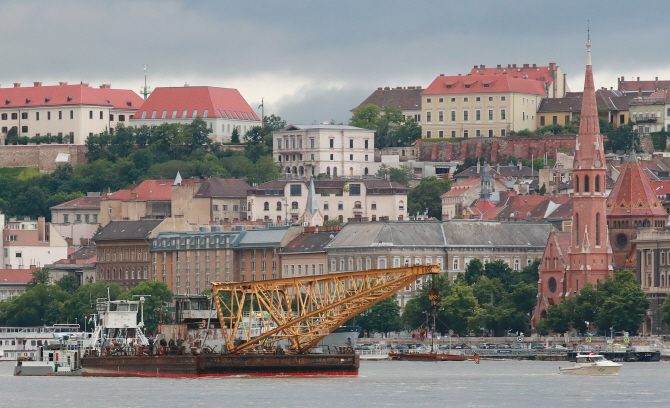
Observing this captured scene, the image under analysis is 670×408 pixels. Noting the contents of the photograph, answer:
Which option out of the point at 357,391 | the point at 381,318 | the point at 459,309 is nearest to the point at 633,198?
the point at 459,309

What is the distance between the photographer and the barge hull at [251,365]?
4660 inches

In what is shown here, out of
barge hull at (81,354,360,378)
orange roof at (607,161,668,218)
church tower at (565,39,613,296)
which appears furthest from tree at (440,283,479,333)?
barge hull at (81,354,360,378)

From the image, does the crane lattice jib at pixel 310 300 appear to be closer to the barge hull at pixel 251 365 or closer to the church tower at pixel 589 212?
the barge hull at pixel 251 365

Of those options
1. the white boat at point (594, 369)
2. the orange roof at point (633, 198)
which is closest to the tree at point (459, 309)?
the orange roof at point (633, 198)

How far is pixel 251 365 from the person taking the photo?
119 metres

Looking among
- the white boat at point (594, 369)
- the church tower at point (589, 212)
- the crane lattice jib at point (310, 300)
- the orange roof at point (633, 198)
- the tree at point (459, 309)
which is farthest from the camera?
the orange roof at point (633, 198)

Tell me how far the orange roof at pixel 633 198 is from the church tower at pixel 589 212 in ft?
21.3

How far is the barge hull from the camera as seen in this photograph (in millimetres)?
118375

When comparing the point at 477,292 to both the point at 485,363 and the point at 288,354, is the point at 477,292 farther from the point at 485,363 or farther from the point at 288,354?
the point at 288,354

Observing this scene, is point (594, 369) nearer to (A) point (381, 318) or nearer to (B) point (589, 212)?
(A) point (381, 318)

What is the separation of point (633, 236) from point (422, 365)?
4193 centimetres

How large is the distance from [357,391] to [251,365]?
8.11 metres

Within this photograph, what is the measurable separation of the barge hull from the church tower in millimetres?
63337

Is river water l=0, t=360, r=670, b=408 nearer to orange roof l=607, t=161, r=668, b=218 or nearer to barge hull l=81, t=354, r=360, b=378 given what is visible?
barge hull l=81, t=354, r=360, b=378
